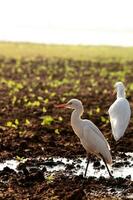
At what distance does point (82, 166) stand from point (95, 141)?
42.9 inches

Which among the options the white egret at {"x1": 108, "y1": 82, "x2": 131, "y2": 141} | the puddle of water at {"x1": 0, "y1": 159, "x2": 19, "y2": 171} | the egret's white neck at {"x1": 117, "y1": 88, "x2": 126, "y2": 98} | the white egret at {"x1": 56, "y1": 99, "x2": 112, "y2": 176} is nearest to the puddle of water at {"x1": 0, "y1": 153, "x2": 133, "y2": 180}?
the puddle of water at {"x1": 0, "y1": 159, "x2": 19, "y2": 171}

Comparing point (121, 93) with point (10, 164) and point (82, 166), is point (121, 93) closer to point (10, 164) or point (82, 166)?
point (82, 166)

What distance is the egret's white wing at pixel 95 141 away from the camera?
9.73 m

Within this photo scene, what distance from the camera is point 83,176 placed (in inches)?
388

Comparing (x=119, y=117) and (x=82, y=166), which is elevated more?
(x=119, y=117)

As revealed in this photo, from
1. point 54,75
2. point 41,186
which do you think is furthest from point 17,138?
point 54,75

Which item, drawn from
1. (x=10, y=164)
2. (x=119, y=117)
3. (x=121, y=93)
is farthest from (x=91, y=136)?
(x=121, y=93)

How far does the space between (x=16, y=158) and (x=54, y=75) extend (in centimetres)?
2167

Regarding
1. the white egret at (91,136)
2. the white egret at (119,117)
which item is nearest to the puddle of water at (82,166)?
the white egret at (91,136)

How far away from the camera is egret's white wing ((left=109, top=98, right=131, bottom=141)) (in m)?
11.7

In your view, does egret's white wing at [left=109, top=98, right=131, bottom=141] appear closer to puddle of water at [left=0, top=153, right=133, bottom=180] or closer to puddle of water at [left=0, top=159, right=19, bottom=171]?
puddle of water at [left=0, top=153, right=133, bottom=180]

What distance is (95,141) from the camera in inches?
384

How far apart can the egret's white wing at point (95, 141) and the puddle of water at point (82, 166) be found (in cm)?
44

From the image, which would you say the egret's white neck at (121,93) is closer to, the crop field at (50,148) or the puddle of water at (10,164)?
the crop field at (50,148)
